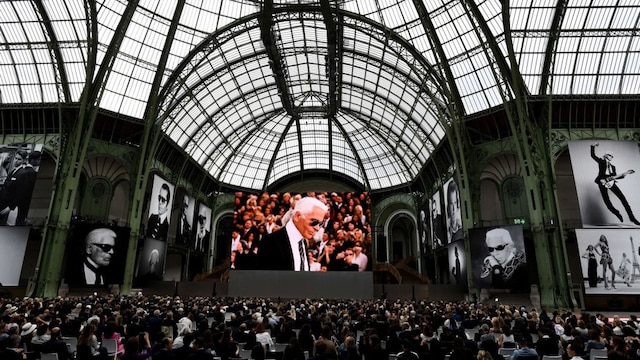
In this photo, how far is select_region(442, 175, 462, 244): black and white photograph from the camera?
121 ft

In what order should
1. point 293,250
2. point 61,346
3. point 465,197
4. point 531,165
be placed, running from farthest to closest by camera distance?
1. point 293,250
2. point 465,197
3. point 531,165
4. point 61,346

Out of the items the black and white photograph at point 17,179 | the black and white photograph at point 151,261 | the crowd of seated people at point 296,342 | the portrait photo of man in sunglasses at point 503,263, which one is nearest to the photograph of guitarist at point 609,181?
the portrait photo of man in sunglasses at point 503,263

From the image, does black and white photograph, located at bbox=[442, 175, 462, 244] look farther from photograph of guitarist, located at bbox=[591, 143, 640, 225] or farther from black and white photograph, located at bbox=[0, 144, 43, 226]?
black and white photograph, located at bbox=[0, 144, 43, 226]

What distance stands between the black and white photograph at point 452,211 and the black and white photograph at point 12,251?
123 feet

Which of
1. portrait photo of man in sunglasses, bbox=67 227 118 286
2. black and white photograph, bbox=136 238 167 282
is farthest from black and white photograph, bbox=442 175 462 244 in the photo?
portrait photo of man in sunglasses, bbox=67 227 118 286

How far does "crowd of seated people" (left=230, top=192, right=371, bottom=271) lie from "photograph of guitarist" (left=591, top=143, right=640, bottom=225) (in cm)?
2310

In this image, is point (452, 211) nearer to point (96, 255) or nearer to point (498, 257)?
point (498, 257)

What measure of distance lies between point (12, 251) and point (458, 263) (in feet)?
127

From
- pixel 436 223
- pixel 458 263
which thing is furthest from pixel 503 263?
pixel 436 223

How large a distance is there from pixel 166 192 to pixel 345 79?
81.9ft

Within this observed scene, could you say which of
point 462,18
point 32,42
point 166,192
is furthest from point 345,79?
point 32,42

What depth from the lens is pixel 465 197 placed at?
33938mm

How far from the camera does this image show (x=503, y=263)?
2944 cm

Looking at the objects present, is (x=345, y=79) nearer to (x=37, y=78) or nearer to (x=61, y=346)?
(x=37, y=78)
